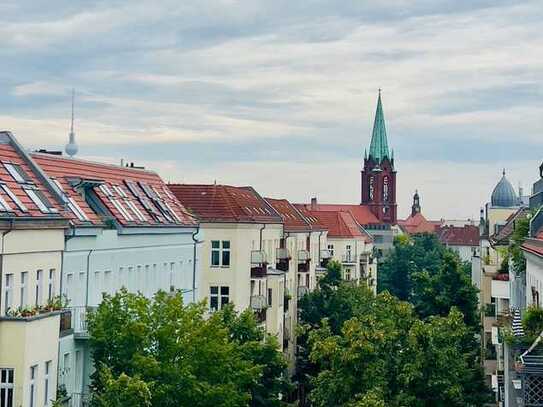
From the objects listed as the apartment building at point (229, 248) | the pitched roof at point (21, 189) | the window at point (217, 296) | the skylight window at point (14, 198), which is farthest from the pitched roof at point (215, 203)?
the skylight window at point (14, 198)

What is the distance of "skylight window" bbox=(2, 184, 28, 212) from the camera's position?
97.1 feet

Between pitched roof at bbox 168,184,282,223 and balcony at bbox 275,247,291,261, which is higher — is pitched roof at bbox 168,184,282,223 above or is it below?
above

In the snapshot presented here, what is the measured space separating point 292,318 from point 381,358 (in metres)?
37.7

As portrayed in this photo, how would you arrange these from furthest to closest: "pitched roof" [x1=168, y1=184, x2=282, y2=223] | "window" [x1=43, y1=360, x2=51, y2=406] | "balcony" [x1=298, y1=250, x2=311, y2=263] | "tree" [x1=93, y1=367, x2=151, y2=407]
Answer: "balcony" [x1=298, y1=250, x2=311, y2=263]
"pitched roof" [x1=168, y1=184, x2=282, y2=223]
"window" [x1=43, y1=360, x2=51, y2=406]
"tree" [x1=93, y1=367, x2=151, y2=407]

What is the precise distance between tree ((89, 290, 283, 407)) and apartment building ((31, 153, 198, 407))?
1.16m

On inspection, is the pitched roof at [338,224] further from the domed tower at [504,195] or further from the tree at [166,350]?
the tree at [166,350]

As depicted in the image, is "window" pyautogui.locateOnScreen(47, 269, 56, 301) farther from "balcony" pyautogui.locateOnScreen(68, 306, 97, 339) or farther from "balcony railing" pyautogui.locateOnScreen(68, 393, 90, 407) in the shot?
"balcony railing" pyautogui.locateOnScreen(68, 393, 90, 407)

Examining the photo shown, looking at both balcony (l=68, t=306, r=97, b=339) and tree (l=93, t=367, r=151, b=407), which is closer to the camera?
tree (l=93, t=367, r=151, b=407)

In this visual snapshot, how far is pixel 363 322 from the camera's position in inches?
1462

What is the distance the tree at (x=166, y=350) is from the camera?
98.9 feet

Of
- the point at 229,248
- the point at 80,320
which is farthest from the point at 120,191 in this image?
the point at 229,248

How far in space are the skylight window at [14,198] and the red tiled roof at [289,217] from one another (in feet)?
145

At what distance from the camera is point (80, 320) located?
3391 centimetres

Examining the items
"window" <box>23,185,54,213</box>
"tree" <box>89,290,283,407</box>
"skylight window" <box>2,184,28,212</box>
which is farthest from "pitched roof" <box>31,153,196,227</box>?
"tree" <box>89,290,283,407</box>
